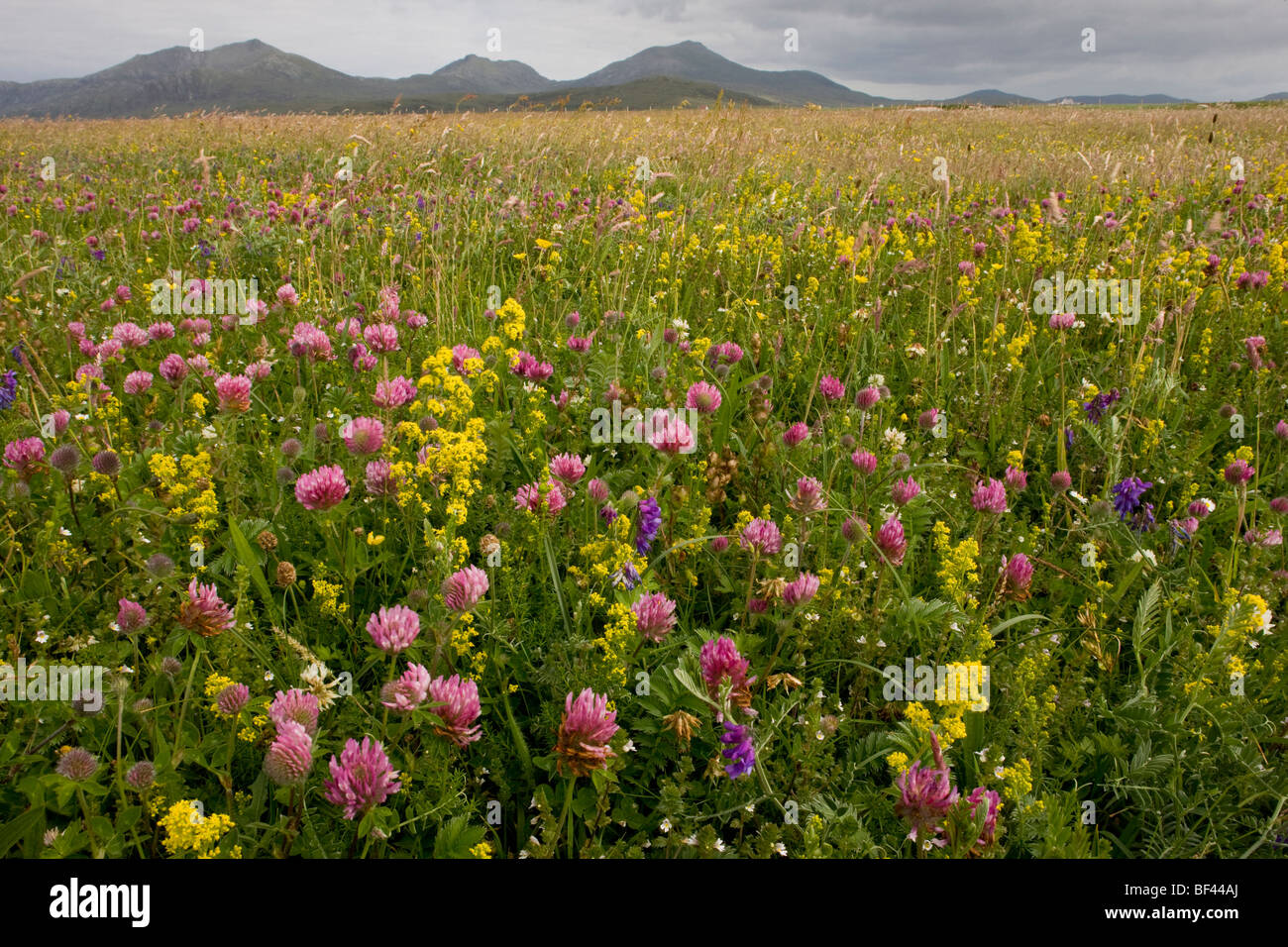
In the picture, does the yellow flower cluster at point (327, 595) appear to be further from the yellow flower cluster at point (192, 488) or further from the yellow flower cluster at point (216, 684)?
the yellow flower cluster at point (192, 488)

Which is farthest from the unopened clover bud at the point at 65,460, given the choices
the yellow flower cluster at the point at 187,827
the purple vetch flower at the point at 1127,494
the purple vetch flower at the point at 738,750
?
the purple vetch flower at the point at 1127,494

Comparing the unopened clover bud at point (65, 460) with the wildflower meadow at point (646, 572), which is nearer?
the wildflower meadow at point (646, 572)

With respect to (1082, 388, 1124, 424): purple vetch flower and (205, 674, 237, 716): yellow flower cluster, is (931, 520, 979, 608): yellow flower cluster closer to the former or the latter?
(1082, 388, 1124, 424): purple vetch flower

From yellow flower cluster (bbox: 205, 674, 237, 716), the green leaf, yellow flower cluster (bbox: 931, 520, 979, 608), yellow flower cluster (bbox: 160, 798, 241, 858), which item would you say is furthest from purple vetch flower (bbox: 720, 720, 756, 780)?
the green leaf

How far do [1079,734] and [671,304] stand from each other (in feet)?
11.0

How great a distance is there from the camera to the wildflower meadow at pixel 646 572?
1.65 meters

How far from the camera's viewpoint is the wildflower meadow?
1.65m

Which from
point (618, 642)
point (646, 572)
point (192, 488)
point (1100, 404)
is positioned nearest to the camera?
point (618, 642)

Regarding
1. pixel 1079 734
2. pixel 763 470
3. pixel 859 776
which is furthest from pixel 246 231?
pixel 1079 734

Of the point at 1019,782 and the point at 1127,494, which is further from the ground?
the point at 1127,494

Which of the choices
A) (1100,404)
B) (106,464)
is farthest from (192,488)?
(1100,404)

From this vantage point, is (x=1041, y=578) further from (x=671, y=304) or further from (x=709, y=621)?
(x=671, y=304)

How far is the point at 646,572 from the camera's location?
223 cm

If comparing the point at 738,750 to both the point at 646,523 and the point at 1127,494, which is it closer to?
the point at 646,523
